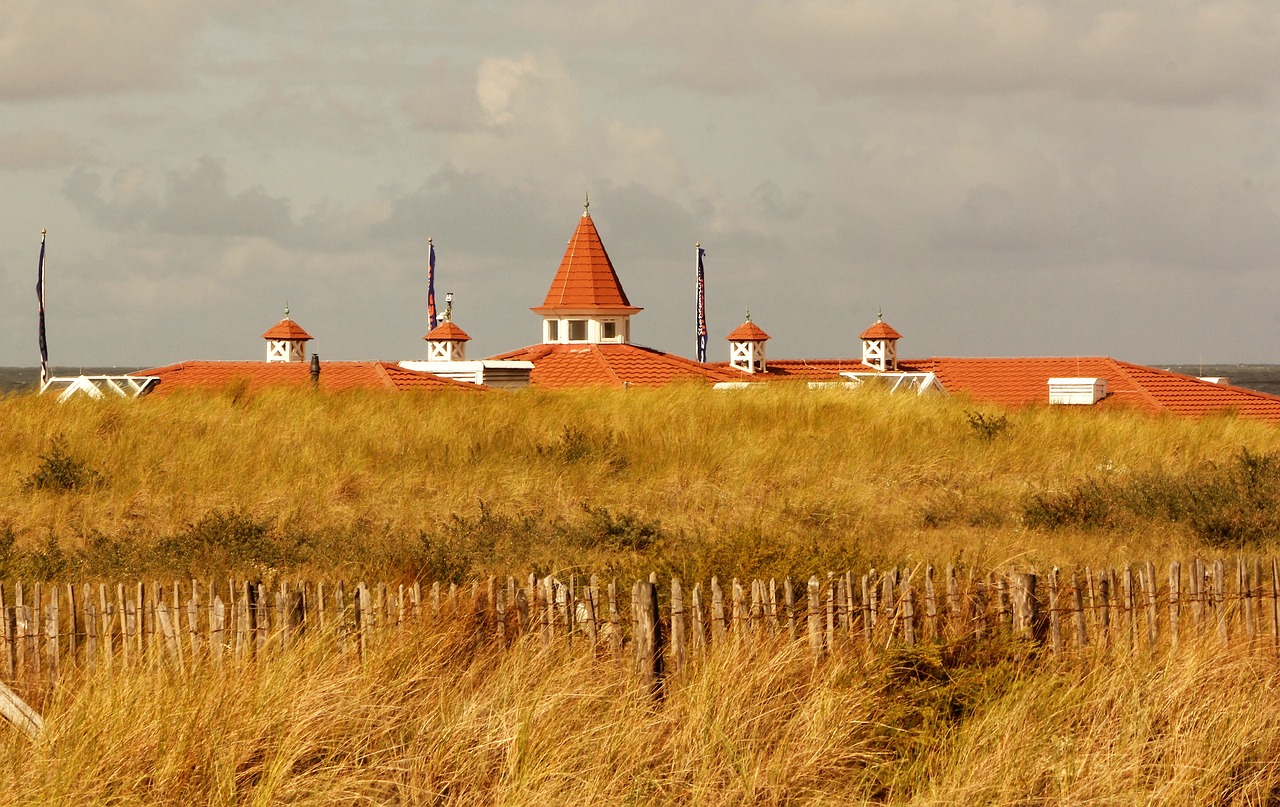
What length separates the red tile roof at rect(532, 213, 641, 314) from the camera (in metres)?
50.2

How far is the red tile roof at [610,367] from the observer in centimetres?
4331

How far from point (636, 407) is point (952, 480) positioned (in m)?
5.96

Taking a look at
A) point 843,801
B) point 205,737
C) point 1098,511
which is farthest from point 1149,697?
point 1098,511

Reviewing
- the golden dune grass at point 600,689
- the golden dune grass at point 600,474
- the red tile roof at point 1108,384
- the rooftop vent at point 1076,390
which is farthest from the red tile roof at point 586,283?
the golden dune grass at point 600,689

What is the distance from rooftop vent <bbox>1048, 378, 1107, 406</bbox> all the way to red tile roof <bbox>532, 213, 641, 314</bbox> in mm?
15897

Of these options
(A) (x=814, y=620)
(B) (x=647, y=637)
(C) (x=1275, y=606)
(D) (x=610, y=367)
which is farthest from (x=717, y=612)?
(D) (x=610, y=367)

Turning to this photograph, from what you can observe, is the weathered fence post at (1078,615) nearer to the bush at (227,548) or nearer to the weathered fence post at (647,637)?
the weathered fence post at (647,637)

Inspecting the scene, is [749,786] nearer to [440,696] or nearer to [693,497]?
[440,696]

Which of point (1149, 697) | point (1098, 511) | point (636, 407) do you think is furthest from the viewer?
point (636, 407)

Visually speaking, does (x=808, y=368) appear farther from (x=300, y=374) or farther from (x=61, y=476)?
(x=61, y=476)

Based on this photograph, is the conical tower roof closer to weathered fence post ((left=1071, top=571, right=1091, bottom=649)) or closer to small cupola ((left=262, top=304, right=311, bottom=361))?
small cupola ((left=262, top=304, right=311, bottom=361))

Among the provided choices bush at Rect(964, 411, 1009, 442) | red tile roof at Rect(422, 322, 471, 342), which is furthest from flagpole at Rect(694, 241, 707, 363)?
bush at Rect(964, 411, 1009, 442)

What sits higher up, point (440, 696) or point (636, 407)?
point (636, 407)

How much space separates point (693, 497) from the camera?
14.7m
